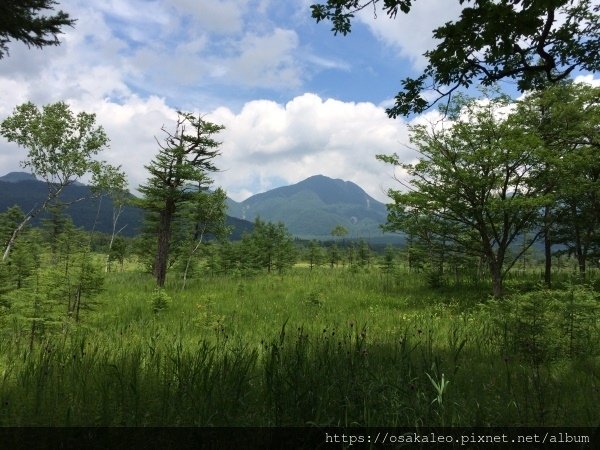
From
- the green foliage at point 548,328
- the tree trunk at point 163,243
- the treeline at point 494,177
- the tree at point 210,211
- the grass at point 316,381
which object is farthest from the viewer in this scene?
the tree at point 210,211

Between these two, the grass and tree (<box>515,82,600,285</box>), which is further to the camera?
tree (<box>515,82,600,285</box>)

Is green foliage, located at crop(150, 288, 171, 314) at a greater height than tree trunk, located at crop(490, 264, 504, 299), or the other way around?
tree trunk, located at crop(490, 264, 504, 299)

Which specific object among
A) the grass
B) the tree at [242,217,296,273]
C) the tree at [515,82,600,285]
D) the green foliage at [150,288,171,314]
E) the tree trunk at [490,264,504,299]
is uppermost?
the tree at [515,82,600,285]

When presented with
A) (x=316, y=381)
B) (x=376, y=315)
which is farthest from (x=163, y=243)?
(x=316, y=381)

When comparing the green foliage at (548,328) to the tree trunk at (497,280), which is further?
the tree trunk at (497,280)

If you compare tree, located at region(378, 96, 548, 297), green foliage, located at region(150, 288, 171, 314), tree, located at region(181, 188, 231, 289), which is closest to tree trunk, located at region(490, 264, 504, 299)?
tree, located at region(378, 96, 548, 297)

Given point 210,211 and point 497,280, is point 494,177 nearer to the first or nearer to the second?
point 497,280

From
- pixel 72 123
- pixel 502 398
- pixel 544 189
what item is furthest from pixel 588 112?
pixel 72 123

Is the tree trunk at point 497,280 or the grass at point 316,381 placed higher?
the tree trunk at point 497,280

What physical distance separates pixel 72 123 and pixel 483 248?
23315mm

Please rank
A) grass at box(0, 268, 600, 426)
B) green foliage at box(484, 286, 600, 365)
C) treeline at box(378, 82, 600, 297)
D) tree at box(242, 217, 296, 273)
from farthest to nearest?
tree at box(242, 217, 296, 273), treeline at box(378, 82, 600, 297), green foliage at box(484, 286, 600, 365), grass at box(0, 268, 600, 426)

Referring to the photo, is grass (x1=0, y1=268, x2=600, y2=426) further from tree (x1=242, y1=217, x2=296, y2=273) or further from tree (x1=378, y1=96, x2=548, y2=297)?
tree (x1=242, y1=217, x2=296, y2=273)

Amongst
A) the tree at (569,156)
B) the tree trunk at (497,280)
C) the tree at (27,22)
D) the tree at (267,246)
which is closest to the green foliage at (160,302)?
the tree at (27,22)

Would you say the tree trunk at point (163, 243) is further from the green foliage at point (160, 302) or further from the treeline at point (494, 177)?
the treeline at point (494, 177)
